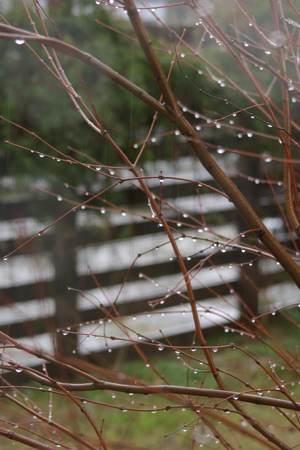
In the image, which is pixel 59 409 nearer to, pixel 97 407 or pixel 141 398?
pixel 97 407

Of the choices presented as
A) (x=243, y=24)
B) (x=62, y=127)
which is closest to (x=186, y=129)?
(x=62, y=127)

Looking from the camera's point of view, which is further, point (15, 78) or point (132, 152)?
point (132, 152)

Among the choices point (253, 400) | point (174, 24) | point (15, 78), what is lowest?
point (253, 400)

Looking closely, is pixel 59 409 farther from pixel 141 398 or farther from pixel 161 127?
pixel 161 127

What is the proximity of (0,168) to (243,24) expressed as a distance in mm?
2076

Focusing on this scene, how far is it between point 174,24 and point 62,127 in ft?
4.51

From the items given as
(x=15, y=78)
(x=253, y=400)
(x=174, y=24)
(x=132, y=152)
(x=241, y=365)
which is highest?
(x=174, y=24)

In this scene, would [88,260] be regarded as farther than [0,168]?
Yes

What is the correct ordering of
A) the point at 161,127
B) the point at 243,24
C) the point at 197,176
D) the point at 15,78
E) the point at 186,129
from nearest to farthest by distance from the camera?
the point at 186,129 < the point at 15,78 < the point at 243,24 < the point at 161,127 < the point at 197,176

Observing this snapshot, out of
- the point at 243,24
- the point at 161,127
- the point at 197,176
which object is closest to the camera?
the point at 243,24

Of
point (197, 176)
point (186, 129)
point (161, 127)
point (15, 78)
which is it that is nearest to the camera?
point (186, 129)

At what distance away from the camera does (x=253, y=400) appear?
77cm

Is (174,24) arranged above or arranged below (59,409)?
above

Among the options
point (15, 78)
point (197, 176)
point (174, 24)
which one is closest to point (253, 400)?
point (15, 78)
